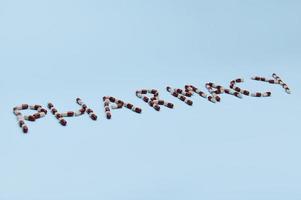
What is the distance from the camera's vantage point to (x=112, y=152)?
266 cm

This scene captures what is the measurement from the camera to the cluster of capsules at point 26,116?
9.38 feet

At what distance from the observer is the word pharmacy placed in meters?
3.00

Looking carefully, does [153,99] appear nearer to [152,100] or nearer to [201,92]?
[152,100]

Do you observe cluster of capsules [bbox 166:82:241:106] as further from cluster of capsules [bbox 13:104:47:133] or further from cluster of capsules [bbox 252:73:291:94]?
cluster of capsules [bbox 13:104:47:133]

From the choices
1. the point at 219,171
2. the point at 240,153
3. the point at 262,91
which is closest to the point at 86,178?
the point at 219,171

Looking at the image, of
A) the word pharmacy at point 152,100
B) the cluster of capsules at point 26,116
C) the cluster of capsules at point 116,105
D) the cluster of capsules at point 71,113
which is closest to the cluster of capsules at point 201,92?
the word pharmacy at point 152,100

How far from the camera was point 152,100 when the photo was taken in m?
3.30

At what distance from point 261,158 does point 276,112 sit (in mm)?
692

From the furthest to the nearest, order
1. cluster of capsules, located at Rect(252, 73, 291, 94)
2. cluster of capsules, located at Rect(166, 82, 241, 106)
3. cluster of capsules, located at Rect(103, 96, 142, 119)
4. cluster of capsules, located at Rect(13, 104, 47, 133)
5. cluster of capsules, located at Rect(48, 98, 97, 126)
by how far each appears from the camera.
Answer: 1. cluster of capsules, located at Rect(252, 73, 291, 94)
2. cluster of capsules, located at Rect(166, 82, 241, 106)
3. cluster of capsules, located at Rect(103, 96, 142, 119)
4. cluster of capsules, located at Rect(48, 98, 97, 126)
5. cluster of capsules, located at Rect(13, 104, 47, 133)

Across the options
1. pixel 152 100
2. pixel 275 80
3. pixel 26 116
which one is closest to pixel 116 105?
pixel 152 100

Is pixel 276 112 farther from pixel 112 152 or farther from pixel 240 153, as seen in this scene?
pixel 112 152

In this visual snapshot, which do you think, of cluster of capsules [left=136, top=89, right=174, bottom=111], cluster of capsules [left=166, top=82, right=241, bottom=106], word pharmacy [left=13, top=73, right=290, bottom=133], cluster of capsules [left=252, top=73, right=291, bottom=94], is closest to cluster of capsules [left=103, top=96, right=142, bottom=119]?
word pharmacy [left=13, top=73, right=290, bottom=133]

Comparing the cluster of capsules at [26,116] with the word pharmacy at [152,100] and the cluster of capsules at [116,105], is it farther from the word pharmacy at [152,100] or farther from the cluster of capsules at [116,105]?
the cluster of capsules at [116,105]

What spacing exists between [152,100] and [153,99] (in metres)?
0.02
